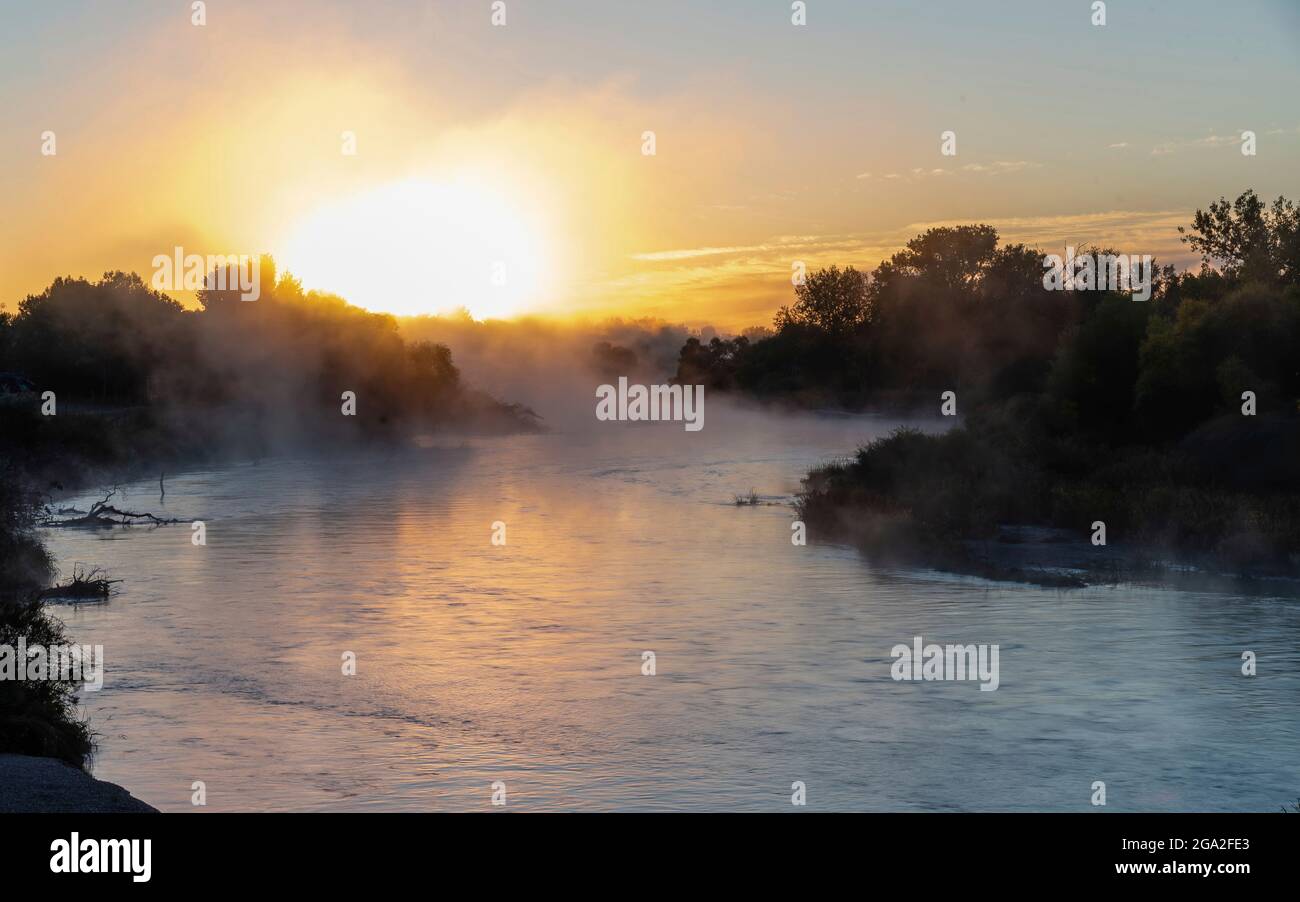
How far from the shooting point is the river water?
17.0 metres

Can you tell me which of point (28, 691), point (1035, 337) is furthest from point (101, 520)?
point (1035, 337)

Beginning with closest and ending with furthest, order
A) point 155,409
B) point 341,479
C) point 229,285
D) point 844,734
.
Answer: point 844,734 → point 341,479 → point 155,409 → point 229,285

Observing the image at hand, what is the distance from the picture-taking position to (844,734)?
1970cm

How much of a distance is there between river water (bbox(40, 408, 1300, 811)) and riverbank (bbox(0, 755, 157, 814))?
230 centimetres

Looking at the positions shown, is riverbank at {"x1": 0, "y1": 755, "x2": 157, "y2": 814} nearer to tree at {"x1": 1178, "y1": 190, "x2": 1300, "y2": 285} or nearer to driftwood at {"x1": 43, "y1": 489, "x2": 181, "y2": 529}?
driftwood at {"x1": 43, "y1": 489, "x2": 181, "y2": 529}

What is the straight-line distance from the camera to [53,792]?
12156mm

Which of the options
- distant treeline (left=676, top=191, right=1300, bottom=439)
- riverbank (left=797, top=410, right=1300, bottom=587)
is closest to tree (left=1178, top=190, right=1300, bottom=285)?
distant treeline (left=676, top=191, right=1300, bottom=439)

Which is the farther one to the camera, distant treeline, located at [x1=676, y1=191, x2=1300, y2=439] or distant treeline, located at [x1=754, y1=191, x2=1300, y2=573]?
distant treeline, located at [x1=676, y1=191, x2=1300, y2=439]

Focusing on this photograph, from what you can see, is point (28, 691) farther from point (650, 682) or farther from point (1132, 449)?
point (1132, 449)

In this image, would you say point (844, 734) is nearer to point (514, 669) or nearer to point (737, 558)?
point (514, 669)

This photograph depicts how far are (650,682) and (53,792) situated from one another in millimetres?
12552

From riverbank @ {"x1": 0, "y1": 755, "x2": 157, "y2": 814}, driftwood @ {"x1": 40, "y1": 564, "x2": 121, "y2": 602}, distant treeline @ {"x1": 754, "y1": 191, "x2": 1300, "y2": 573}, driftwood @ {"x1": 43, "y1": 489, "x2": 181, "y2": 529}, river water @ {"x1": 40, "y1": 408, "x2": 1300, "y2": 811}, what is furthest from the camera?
driftwood @ {"x1": 43, "y1": 489, "x2": 181, "y2": 529}

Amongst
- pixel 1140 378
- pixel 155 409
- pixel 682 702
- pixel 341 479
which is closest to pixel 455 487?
pixel 341 479

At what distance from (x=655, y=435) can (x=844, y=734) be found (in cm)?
11534
